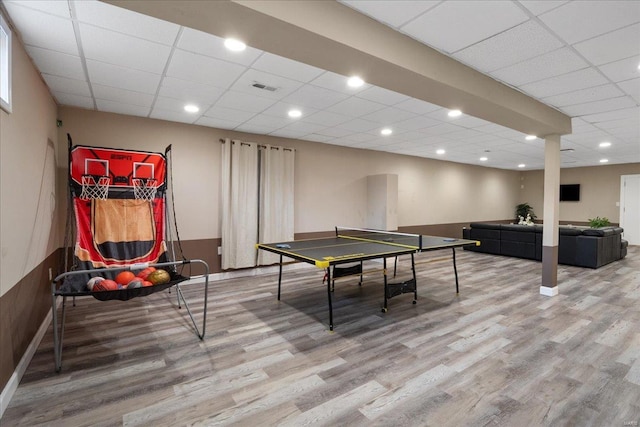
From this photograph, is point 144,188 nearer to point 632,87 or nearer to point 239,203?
point 239,203

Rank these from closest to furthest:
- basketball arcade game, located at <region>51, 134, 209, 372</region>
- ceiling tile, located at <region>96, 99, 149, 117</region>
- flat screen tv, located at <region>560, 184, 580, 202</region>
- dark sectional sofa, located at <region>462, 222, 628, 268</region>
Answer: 1. basketball arcade game, located at <region>51, 134, 209, 372</region>
2. ceiling tile, located at <region>96, 99, 149, 117</region>
3. dark sectional sofa, located at <region>462, 222, 628, 268</region>
4. flat screen tv, located at <region>560, 184, 580, 202</region>

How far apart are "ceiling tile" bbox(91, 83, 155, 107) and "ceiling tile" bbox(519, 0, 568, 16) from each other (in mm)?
3678

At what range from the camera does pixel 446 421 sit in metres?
1.85

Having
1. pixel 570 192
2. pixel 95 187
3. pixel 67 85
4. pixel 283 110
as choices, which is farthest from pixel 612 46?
pixel 570 192

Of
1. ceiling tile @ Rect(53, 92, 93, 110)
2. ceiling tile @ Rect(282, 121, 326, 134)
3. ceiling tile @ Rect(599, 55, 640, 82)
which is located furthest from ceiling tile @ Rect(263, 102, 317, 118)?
ceiling tile @ Rect(599, 55, 640, 82)

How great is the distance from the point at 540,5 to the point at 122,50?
3.08 metres

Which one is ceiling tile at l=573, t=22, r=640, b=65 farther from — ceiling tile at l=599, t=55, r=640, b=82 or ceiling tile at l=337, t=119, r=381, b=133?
ceiling tile at l=337, t=119, r=381, b=133

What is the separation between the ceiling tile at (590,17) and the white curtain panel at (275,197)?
168 inches

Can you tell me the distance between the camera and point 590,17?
6.84 ft

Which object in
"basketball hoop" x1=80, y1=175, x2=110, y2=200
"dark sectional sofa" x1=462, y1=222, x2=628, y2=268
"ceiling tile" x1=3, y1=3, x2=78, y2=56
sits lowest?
"dark sectional sofa" x1=462, y1=222, x2=628, y2=268

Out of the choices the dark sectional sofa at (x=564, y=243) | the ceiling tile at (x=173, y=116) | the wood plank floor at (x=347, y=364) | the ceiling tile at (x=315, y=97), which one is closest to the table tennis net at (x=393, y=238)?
the wood plank floor at (x=347, y=364)

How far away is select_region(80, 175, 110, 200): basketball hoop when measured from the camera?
3.68 m

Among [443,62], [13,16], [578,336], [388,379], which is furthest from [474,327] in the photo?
[13,16]

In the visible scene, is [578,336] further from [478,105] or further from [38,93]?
[38,93]
